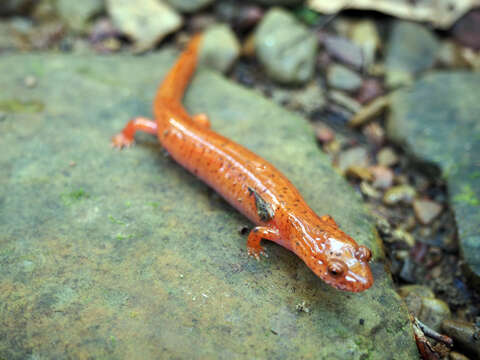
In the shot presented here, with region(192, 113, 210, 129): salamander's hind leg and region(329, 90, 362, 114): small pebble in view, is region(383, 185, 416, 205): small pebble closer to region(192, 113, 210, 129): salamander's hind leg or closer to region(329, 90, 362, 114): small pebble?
region(329, 90, 362, 114): small pebble

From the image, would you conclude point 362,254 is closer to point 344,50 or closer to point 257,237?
point 257,237

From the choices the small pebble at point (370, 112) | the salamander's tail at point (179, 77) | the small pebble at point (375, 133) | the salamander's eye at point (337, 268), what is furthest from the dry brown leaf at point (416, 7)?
the salamander's eye at point (337, 268)

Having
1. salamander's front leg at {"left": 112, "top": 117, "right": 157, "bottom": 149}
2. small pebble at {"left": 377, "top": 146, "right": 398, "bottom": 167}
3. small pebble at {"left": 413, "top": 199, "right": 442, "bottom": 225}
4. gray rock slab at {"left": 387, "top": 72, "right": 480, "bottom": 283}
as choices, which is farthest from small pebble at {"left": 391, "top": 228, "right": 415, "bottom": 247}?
salamander's front leg at {"left": 112, "top": 117, "right": 157, "bottom": 149}

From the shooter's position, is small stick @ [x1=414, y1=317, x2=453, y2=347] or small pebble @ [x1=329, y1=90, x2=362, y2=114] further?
small pebble @ [x1=329, y1=90, x2=362, y2=114]

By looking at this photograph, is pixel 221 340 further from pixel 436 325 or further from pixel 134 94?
pixel 134 94

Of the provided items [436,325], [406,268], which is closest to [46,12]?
[406,268]

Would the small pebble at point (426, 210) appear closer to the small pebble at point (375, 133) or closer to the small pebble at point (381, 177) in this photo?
the small pebble at point (381, 177)
